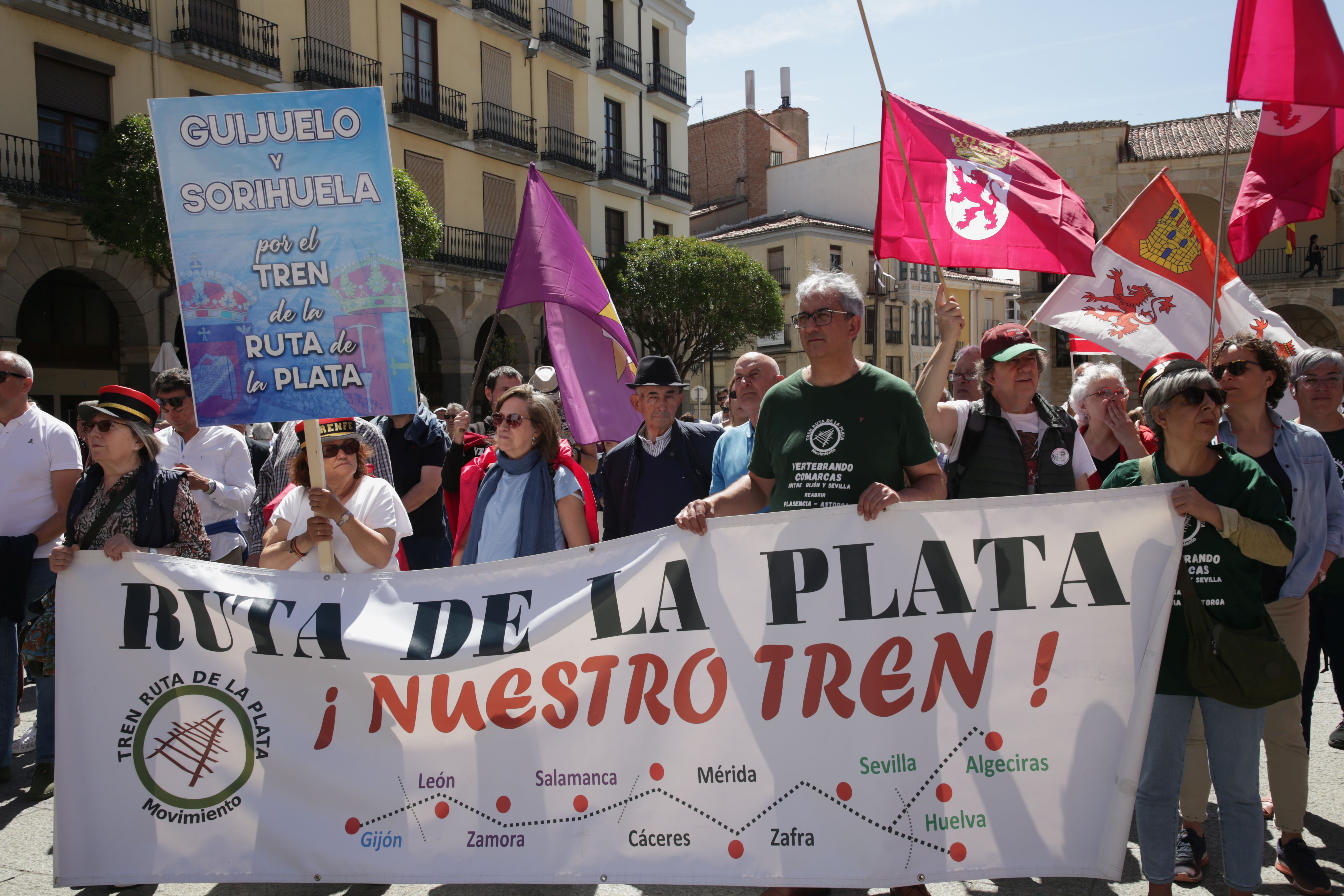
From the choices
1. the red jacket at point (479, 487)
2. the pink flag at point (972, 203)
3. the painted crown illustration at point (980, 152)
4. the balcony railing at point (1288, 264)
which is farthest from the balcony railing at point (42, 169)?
the balcony railing at point (1288, 264)

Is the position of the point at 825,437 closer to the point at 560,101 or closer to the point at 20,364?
the point at 20,364

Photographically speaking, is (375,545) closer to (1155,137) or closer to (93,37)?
(93,37)

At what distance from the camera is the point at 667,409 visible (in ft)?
15.3

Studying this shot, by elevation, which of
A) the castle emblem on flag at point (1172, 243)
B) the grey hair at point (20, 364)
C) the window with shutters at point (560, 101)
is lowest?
the grey hair at point (20, 364)

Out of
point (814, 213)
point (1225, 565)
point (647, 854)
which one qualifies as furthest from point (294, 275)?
point (814, 213)

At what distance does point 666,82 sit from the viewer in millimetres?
31688

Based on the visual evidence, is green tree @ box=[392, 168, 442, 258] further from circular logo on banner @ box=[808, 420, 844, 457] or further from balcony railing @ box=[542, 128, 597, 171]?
circular logo on banner @ box=[808, 420, 844, 457]

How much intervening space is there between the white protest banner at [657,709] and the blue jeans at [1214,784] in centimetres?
17

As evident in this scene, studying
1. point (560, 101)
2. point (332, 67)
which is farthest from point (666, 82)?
point (332, 67)

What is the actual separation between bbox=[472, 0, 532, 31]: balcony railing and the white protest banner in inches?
968

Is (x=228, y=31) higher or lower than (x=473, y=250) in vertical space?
higher

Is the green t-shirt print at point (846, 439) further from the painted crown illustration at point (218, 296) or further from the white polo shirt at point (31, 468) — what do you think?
the white polo shirt at point (31, 468)

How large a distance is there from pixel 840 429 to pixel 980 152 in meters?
2.15

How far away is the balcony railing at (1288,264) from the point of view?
2802cm
